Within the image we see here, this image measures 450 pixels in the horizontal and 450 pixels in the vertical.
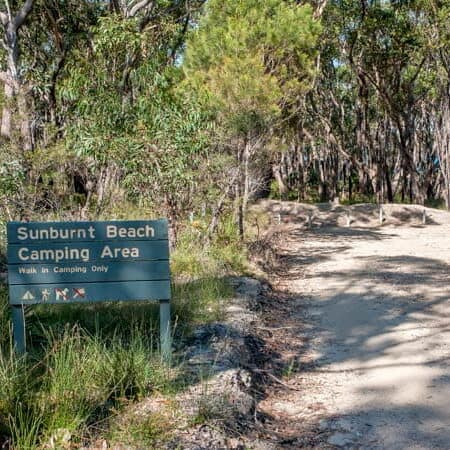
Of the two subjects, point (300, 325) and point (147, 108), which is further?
point (147, 108)

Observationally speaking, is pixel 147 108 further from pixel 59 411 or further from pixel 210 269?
pixel 59 411

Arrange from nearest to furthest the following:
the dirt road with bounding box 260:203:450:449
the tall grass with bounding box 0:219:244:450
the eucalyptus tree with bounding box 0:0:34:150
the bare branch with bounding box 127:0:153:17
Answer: the tall grass with bounding box 0:219:244:450, the dirt road with bounding box 260:203:450:449, the eucalyptus tree with bounding box 0:0:34:150, the bare branch with bounding box 127:0:153:17

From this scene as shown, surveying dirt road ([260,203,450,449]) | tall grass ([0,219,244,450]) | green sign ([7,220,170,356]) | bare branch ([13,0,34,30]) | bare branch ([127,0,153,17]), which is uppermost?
bare branch ([127,0,153,17])

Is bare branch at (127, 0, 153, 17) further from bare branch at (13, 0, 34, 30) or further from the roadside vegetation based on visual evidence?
bare branch at (13, 0, 34, 30)

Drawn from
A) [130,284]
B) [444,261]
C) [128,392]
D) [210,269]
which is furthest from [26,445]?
[444,261]

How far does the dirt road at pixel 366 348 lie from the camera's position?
4.70 m

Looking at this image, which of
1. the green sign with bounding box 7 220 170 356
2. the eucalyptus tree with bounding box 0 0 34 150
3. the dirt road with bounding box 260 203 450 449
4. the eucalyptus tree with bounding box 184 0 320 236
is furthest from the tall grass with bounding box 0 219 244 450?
the eucalyptus tree with bounding box 0 0 34 150

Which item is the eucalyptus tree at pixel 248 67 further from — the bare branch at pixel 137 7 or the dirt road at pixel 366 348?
the bare branch at pixel 137 7

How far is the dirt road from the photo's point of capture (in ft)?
15.4

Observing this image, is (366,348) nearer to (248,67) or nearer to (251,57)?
(248,67)

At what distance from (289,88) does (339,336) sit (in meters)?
7.75

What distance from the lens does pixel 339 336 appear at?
726cm

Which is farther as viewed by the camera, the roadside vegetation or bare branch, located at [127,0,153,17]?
bare branch, located at [127,0,153,17]

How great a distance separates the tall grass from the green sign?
1.00ft
